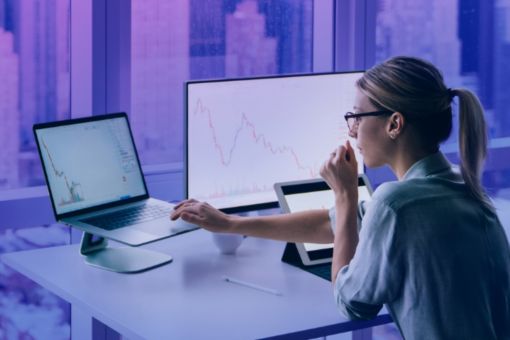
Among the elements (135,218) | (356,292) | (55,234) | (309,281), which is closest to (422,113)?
(356,292)

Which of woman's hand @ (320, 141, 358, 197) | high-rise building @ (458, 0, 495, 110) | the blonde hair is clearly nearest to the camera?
the blonde hair

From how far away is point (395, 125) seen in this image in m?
1.86

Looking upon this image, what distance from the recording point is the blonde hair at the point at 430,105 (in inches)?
72.3

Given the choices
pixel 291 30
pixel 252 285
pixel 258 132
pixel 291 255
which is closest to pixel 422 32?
pixel 291 30

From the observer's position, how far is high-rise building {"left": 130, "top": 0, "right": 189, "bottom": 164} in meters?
2.94

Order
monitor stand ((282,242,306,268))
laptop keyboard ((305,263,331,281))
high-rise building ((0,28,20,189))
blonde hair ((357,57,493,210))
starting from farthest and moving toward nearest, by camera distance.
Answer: high-rise building ((0,28,20,189)), monitor stand ((282,242,306,268)), laptop keyboard ((305,263,331,281)), blonde hair ((357,57,493,210))

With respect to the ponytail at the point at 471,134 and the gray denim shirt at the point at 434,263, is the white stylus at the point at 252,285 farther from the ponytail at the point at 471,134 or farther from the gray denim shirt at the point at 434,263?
the ponytail at the point at 471,134

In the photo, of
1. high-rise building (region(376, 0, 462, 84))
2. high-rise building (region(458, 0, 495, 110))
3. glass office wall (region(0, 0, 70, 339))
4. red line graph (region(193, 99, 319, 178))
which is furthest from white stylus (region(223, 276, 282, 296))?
high-rise building (region(458, 0, 495, 110))

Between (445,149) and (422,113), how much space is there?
188 cm

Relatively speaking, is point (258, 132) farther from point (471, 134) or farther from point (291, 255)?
point (471, 134)

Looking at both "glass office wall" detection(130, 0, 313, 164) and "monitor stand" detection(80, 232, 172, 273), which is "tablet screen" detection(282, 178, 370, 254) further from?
"glass office wall" detection(130, 0, 313, 164)

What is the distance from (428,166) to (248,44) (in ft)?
4.85

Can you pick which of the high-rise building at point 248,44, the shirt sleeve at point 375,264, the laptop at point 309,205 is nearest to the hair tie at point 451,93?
the shirt sleeve at point 375,264

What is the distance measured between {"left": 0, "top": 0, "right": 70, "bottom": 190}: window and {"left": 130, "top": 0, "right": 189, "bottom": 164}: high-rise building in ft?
0.76
